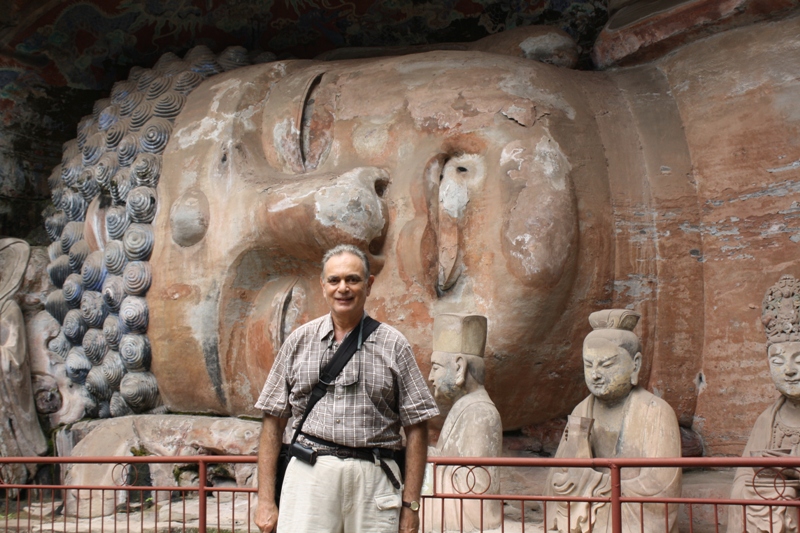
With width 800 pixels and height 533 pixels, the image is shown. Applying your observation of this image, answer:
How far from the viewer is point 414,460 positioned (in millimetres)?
3785

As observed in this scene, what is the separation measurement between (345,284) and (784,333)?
10.7 ft

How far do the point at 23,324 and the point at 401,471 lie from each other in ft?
20.4

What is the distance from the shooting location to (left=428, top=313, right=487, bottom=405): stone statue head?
6484mm

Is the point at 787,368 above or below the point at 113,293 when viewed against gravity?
below

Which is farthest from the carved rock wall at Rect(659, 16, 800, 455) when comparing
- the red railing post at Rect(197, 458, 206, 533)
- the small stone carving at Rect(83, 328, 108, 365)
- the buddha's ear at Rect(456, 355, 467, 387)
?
the small stone carving at Rect(83, 328, 108, 365)

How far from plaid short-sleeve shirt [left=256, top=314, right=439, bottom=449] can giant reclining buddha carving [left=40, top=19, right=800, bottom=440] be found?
338 centimetres

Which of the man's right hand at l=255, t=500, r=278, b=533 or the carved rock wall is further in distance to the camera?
the carved rock wall

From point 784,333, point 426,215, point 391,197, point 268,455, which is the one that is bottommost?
point 268,455

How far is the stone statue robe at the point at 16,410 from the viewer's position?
340 inches

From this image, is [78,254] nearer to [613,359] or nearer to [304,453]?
[613,359]

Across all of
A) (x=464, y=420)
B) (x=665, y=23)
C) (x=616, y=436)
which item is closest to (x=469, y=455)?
(x=464, y=420)

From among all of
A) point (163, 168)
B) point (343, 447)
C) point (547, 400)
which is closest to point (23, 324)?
point (163, 168)

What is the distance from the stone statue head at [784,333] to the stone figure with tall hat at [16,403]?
19.2 ft

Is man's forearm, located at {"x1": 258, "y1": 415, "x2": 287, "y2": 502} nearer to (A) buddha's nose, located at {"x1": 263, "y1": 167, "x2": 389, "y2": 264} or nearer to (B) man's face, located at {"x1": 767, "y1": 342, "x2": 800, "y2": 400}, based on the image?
(B) man's face, located at {"x1": 767, "y1": 342, "x2": 800, "y2": 400}
